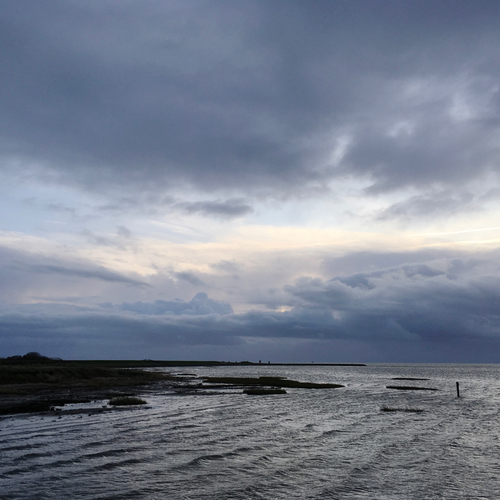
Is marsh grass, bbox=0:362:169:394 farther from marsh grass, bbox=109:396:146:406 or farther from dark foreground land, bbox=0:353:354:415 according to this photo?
marsh grass, bbox=109:396:146:406

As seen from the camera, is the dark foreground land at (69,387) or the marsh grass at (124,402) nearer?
the marsh grass at (124,402)

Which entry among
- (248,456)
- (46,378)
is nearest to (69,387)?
(46,378)

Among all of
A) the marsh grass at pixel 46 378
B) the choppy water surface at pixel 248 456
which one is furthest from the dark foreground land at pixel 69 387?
the choppy water surface at pixel 248 456

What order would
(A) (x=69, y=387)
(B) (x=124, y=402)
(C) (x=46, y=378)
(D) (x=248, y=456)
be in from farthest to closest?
1. (C) (x=46, y=378)
2. (A) (x=69, y=387)
3. (B) (x=124, y=402)
4. (D) (x=248, y=456)

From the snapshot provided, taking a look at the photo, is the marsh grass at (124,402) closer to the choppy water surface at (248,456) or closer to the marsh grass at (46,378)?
the choppy water surface at (248,456)

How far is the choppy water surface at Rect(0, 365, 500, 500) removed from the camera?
19703 millimetres

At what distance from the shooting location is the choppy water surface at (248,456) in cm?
1970

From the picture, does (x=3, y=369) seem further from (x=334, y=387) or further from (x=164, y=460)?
(x=164, y=460)

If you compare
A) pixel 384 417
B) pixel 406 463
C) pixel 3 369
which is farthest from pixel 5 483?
pixel 3 369

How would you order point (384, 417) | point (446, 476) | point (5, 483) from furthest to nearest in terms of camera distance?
→ point (384, 417), point (446, 476), point (5, 483)

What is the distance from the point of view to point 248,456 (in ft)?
85.9

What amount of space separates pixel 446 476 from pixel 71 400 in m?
47.8

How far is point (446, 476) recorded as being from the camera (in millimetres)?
22234

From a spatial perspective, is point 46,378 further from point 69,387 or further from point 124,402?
point 124,402
